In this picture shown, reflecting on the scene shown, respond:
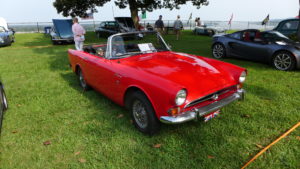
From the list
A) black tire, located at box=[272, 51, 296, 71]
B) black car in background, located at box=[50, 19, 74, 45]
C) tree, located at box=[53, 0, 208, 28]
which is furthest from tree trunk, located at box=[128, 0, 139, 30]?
black tire, located at box=[272, 51, 296, 71]

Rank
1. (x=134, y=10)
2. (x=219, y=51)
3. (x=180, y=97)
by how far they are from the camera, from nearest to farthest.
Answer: (x=180, y=97) → (x=219, y=51) → (x=134, y=10)

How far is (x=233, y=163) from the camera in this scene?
2361 mm

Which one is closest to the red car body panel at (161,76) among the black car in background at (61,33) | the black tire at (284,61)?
the black tire at (284,61)

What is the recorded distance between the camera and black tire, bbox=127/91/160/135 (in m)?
2.67

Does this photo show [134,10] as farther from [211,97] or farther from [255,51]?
[211,97]

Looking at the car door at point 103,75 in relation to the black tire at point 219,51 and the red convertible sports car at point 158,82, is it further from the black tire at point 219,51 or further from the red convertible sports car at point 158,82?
the black tire at point 219,51

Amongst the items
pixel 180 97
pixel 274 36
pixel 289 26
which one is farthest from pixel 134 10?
pixel 180 97

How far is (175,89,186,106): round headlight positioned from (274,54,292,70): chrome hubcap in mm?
5138

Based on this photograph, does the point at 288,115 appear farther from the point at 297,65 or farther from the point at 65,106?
the point at 65,106

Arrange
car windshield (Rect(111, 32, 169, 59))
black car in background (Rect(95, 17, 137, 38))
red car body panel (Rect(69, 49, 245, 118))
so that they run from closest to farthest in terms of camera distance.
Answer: red car body panel (Rect(69, 49, 245, 118)), car windshield (Rect(111, 32, 169, 59)), black car in background (Rect(95, 17, 137, 38))

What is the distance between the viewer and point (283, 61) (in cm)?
598

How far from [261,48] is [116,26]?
506 inches

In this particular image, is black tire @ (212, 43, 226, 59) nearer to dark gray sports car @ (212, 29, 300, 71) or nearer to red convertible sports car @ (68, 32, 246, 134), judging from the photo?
dark gray sports car @ (212, 29, 300, 71)

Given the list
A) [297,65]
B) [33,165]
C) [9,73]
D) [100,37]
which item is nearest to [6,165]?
[33,165]
